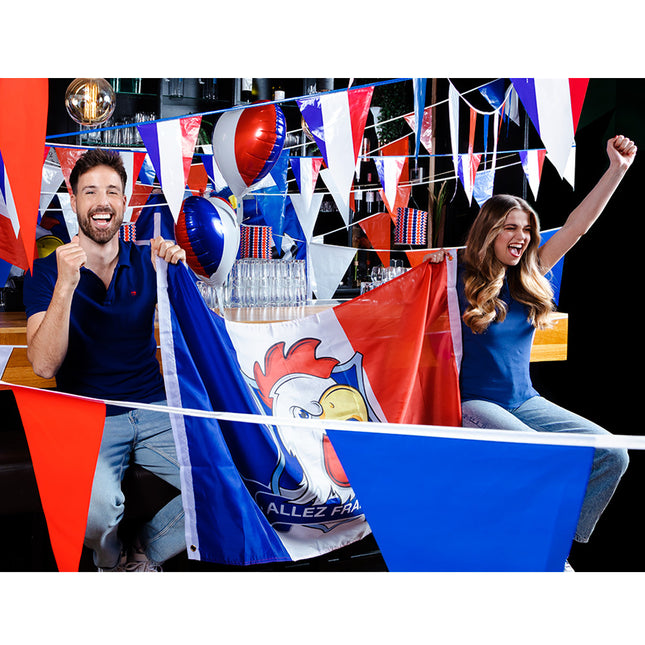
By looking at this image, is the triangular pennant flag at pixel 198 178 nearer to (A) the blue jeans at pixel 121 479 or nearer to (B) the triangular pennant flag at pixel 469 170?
(B) the triangular pennant flag at pixel 469 170

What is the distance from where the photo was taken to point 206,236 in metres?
2.87

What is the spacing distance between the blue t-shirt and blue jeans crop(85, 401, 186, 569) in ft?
3.95

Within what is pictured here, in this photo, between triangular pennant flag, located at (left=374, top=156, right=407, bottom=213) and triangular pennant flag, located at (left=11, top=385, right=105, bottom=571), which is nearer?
triangular pennant flag, located at (left=11, top=385, right=105, bottom=571)

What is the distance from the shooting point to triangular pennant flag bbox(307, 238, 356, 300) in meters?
4.83

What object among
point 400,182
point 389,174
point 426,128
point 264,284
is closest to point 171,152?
point 264,284

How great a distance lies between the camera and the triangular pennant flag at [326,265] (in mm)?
4828

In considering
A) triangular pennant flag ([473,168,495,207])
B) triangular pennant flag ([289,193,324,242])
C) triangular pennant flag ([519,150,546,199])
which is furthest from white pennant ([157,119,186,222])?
triangular pennant flag ([473,168,495,207])

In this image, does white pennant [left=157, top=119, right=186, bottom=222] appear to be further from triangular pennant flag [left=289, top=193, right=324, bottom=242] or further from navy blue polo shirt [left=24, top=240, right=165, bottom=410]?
triangular pennant flag [left=289, top=193, right=324, bottom=242]

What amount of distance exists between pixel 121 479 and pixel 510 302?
165 cm

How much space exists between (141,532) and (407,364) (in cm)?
117

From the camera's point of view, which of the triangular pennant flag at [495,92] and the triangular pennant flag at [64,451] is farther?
the triangular pennant flag at [495,92]

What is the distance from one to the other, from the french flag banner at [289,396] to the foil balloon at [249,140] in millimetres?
930

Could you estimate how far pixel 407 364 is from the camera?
8.39ft

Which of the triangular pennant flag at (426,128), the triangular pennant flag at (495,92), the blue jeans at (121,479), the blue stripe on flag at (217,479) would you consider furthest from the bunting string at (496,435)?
the triangular pennant flag at (426,128)
